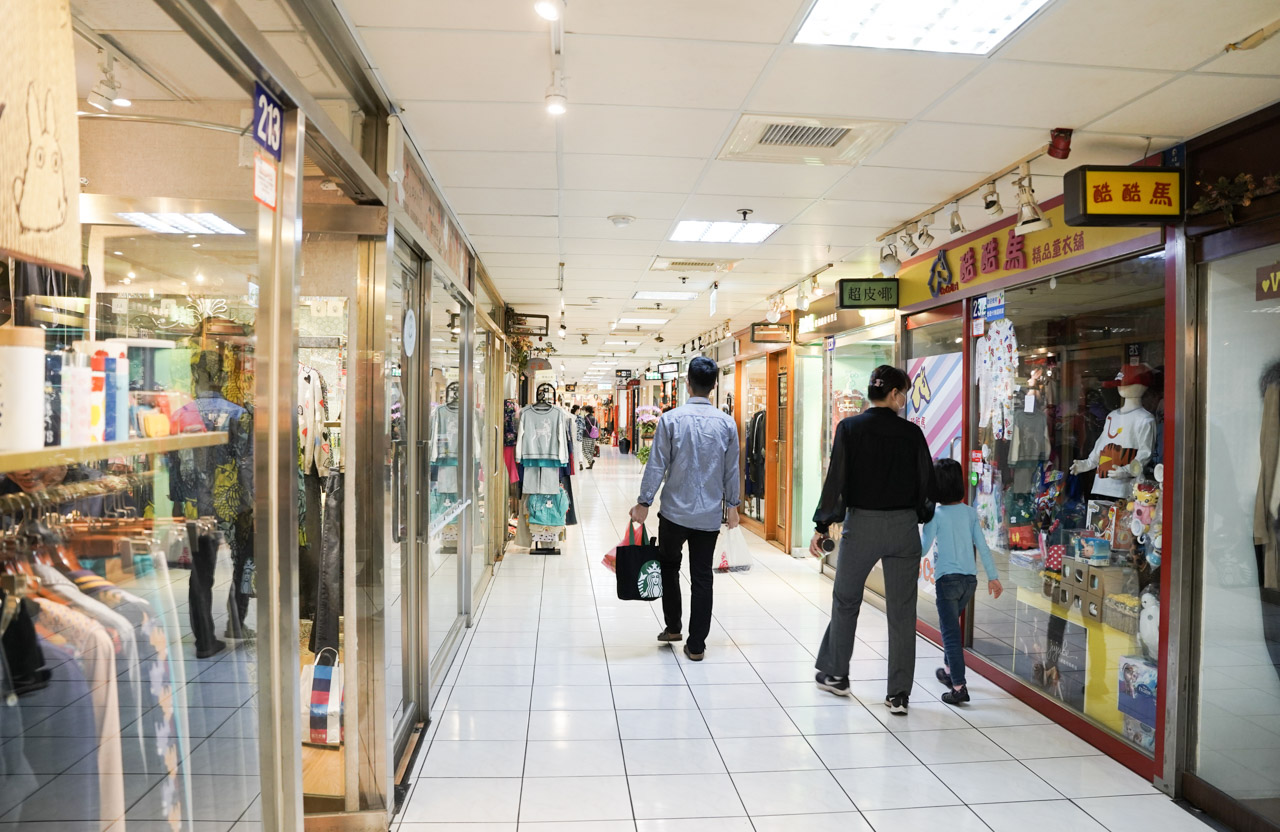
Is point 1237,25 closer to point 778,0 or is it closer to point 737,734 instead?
point 778,0

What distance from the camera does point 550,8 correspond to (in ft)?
7.02

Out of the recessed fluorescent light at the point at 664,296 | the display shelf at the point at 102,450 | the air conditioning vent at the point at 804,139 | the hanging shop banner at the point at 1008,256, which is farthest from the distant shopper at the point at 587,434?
the display shelf at the point at 102,450

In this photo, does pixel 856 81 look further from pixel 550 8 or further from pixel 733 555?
pixel 733 555

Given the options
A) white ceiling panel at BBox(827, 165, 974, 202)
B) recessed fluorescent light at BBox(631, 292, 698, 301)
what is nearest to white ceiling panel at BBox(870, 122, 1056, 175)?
white ceiling panel at BBox(827, 165, 974, 202)

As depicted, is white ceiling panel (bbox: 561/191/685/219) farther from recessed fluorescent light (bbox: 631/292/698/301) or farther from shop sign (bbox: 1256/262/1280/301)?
recessed fluorescent light (bbox: 631/292/698/301)

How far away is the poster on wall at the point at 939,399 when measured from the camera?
16.6 ft

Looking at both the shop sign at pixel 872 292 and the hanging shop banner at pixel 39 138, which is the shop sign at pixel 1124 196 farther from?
the hanging shop banner at pixel 39 138

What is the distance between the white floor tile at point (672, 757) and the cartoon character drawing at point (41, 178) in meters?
2.90

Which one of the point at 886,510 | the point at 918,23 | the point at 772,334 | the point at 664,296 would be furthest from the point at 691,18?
the point at 772,334

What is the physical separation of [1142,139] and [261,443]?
11.6ft

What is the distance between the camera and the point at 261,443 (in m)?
1.75

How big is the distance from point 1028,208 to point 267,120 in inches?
131

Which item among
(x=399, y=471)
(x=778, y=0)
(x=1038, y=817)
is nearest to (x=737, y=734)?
(x=1038, y=817)

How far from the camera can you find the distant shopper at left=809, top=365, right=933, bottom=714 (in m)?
3.86
